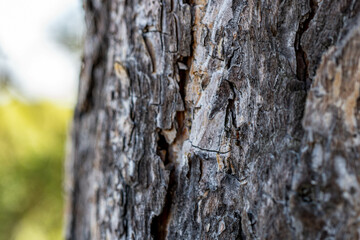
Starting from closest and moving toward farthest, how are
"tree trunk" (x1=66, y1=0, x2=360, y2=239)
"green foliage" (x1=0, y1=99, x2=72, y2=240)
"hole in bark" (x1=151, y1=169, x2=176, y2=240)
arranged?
"tree trunk" (x1=66, y1=0, x2=360, y2=239), "hole in bark" (x1=151, y1=169, x2=176, y2=240), "green foliage" (x1=0, y1=99, x2=72, y2=240)

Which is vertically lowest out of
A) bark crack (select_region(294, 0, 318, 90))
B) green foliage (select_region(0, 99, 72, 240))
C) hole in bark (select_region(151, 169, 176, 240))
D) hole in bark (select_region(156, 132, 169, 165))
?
green foliage (select_region(0, 99, 72, 240))

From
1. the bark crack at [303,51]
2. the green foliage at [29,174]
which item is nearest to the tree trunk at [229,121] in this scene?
the bark crack at [303,51]

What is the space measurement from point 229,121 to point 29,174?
47.3 inches

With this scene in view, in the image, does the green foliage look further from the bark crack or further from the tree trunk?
the bark crack

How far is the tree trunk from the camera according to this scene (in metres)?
0.31

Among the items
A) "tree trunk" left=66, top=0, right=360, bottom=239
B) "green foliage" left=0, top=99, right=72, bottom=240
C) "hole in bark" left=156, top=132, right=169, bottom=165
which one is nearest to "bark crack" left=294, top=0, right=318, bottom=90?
"tree trunk" left=66, top=0, right=360, bottom=239

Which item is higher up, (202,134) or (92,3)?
(92,3)

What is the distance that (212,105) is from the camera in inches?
16.0

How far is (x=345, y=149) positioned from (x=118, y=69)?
1.13ft

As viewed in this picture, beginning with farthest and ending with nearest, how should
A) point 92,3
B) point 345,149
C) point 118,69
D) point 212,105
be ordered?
1. point 92,3
2. point 118,69
3. point 212,105
4. point 345,149

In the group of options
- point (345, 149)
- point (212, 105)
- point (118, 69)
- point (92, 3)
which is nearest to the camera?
point (345, 149)

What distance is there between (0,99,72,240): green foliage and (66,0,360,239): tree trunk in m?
0.92

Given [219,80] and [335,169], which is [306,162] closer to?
[335,169]

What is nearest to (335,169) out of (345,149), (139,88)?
(345,149)
